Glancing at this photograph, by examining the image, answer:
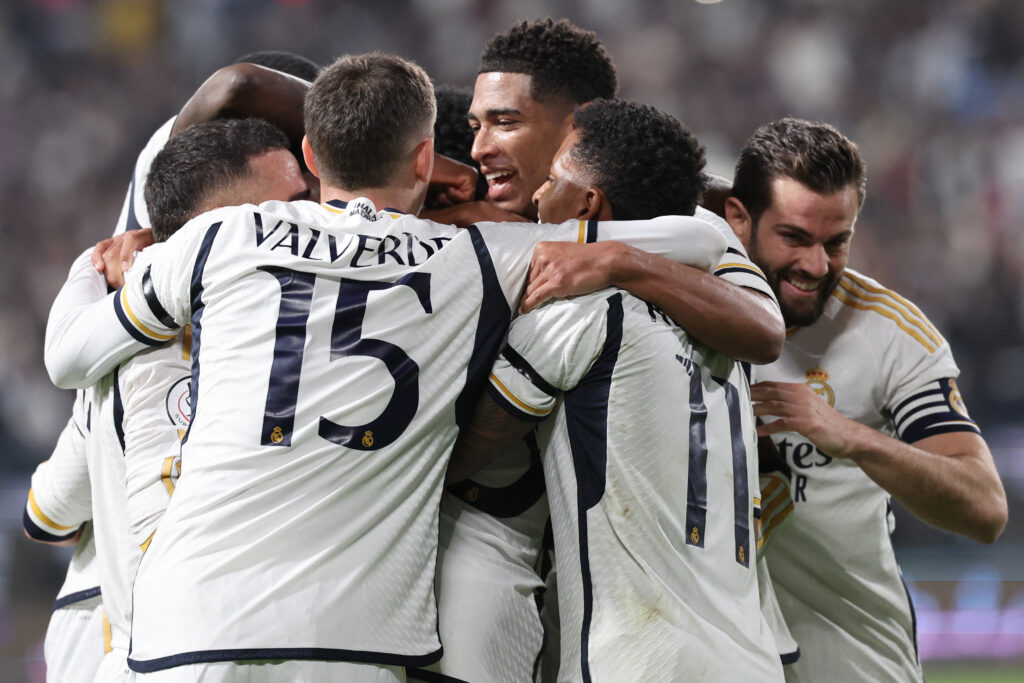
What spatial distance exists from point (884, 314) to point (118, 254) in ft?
7.81

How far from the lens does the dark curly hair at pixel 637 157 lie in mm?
2467

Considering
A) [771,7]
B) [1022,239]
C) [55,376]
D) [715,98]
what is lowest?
[1022,239]

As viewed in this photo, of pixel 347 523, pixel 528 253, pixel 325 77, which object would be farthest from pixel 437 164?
pixel 347 523

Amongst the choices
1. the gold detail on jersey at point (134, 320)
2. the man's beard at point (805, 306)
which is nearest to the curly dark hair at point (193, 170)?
the gold detail on jersey at point (134, 320)

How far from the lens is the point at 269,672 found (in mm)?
2031

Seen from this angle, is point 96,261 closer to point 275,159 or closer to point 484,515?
point 275,159

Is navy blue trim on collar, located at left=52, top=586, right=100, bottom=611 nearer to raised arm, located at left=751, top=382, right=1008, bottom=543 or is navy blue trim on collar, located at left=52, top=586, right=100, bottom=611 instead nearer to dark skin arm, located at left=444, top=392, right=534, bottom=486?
dark skin arm, located at left=444, top=392, right=534, bottom=486

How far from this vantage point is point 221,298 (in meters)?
2.25

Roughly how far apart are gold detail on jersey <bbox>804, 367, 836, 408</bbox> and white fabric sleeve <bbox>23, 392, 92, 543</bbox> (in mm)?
2255

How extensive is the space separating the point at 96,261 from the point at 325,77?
3.10 ft

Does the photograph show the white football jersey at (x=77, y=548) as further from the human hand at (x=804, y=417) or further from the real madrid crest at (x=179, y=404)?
the human hand at (x=804, y=417)

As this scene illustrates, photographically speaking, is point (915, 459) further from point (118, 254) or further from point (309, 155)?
point (118, 254)

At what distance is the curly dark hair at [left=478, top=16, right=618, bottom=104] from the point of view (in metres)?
3.60

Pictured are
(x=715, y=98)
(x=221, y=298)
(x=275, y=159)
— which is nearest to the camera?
(x=221, y=298)
